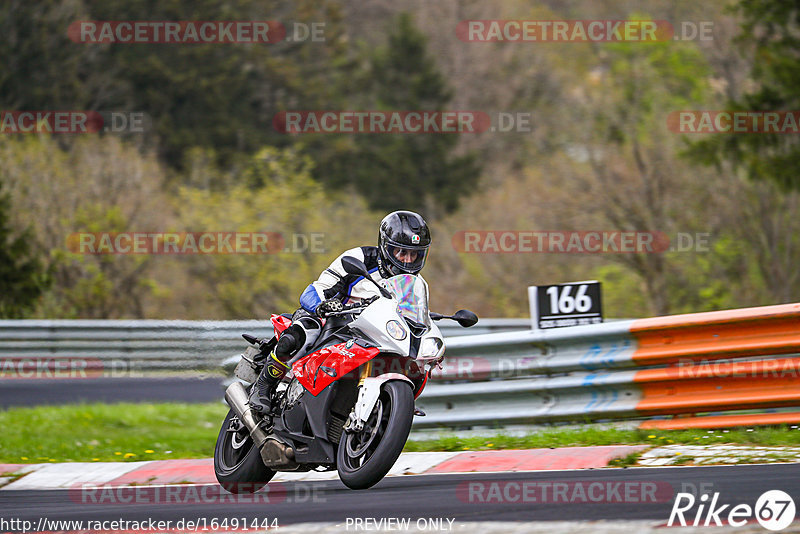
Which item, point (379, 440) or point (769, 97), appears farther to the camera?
point (769, 97)

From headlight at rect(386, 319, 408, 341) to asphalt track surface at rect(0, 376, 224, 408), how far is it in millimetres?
11076

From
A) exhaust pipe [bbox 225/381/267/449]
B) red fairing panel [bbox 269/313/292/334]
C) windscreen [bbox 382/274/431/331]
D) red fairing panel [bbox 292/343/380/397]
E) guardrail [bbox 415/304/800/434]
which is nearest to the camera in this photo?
red fairing panel [bbox 292/343/380/397]

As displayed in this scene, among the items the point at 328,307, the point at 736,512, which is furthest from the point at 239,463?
the point at 736,512

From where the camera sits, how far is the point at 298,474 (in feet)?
30.4

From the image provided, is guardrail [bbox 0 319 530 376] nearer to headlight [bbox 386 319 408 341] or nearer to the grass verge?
the grass verge

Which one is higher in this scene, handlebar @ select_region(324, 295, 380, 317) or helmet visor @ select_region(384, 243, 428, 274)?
helmet visor @ select_region(384, 243, 428, 274)

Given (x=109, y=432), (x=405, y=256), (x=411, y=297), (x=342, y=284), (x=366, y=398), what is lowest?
(x=109, y=432)

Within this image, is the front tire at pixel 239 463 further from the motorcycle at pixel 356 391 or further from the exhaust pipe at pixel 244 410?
the exhaust pipe at pixel 244 410

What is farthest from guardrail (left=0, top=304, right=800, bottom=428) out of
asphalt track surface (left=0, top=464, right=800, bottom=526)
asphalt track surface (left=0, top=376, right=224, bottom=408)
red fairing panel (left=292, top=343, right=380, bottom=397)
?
asphalt track surface (left=0, top=376, right=224, bottom=408)

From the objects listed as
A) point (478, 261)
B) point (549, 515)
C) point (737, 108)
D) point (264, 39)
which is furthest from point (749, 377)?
point (264, 39)

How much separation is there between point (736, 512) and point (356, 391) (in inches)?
99.5

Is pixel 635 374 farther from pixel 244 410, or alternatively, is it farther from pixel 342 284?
pixel 244 410

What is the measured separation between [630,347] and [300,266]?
2139 cm

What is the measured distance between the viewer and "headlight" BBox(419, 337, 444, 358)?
733cm
